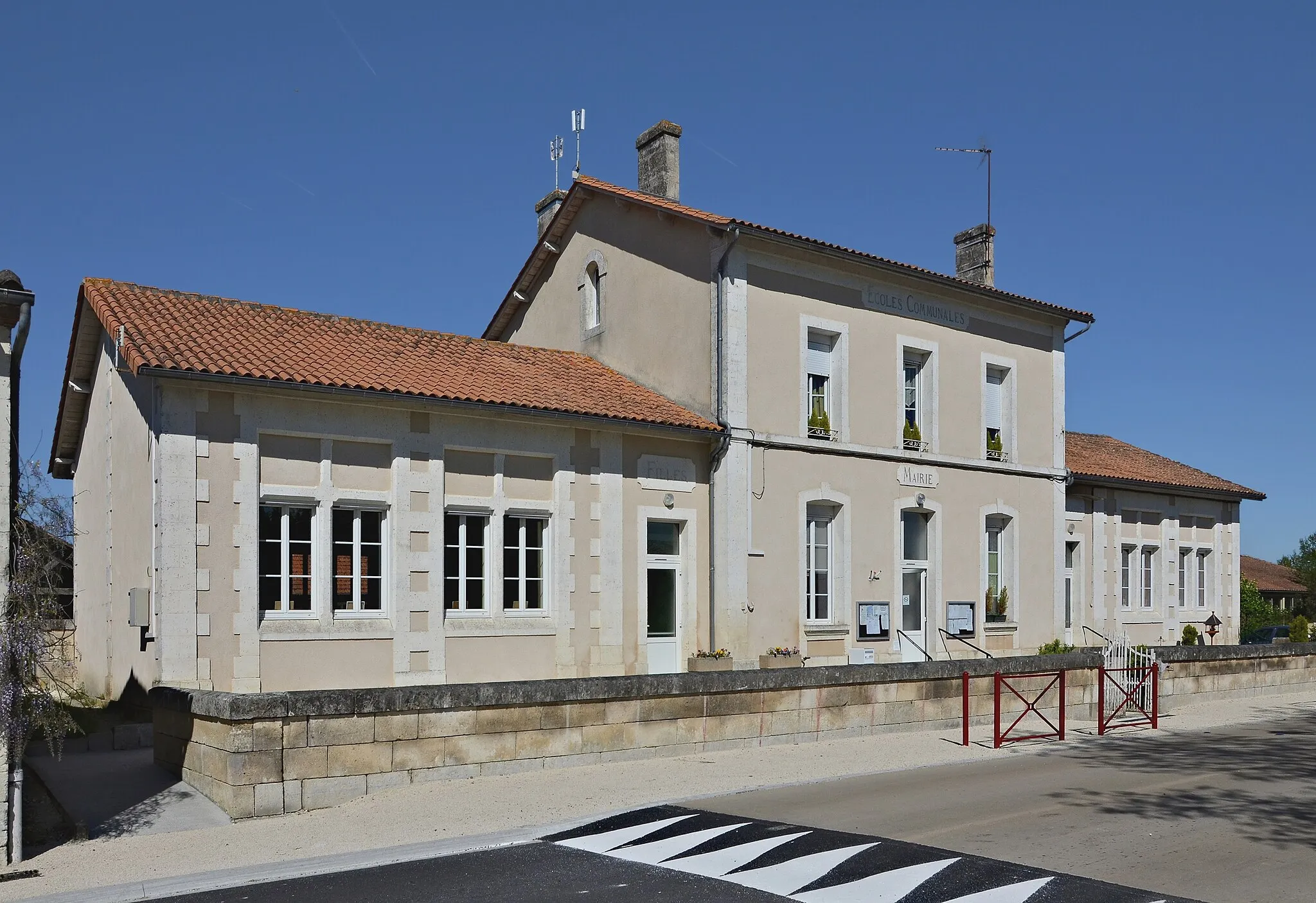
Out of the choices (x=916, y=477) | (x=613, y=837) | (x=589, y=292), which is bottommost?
(x=613, y=837)

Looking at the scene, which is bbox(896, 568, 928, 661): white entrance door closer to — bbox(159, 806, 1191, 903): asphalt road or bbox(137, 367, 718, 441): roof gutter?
bbox(137, 367, 718, 441): roof gutter

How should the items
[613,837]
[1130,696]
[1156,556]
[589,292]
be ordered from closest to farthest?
[613,837] → [1130,696] → [589,292] → [1156,556]

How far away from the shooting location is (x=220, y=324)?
1491cm

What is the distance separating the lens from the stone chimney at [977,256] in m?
23.9

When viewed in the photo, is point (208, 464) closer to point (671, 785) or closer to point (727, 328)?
point (671, 785)

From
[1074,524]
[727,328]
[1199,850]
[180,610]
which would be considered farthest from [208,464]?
[1074,524]

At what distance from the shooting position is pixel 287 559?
45.0ft

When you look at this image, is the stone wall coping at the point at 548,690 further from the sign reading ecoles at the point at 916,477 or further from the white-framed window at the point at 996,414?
the white-framed window at the point at 996,414

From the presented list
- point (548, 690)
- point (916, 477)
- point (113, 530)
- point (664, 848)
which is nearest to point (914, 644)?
point (916, 477)

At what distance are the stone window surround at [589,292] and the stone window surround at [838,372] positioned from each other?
3626mm

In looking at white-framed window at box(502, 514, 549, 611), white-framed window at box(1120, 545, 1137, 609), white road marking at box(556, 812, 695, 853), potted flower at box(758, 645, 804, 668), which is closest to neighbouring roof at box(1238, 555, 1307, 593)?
white-framed window at box(1120, 545, 1137, 609)

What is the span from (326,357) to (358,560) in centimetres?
260

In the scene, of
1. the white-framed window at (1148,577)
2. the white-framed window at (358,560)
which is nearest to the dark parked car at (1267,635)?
the white-framed window at (1148,577)

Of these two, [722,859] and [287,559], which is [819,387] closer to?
[287,559]
